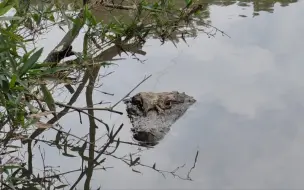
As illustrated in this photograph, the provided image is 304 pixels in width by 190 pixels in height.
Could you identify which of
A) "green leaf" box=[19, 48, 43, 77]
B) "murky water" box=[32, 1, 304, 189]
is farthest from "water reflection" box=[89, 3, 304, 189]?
"green leaf" box=[19, 48, 43, 77]

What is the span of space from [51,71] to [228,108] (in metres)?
1.85

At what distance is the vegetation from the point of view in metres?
1.19

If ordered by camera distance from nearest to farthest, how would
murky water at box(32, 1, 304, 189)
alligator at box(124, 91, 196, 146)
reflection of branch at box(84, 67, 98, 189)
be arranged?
1. reflection of branch at box(84, 67, 98, 189)
2. murky water at box(32, 1, 304, 189)
3. alligator at box(124, 91, 196, 146)

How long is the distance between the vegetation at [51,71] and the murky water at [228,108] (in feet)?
0.61

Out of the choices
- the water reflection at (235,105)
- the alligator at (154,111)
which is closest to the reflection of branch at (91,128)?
the water reflection at (235,105)

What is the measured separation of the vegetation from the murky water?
19 cm

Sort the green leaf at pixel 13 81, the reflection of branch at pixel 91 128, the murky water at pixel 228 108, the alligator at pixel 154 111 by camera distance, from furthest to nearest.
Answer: the alligator at pixel 154 111
the murky water at pixel 228 108
the reflection of branch at pixel 91 128
the green leaf at pixel 13 81

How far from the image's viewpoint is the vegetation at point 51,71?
1193 millimetres

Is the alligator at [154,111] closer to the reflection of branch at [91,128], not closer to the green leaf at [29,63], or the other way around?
the reflection of branch at [91,128]

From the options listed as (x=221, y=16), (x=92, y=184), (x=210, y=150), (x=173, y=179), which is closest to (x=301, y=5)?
(x=221, y=16)

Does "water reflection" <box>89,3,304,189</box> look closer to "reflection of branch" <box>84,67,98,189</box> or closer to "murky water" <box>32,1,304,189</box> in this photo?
"murky water" <box>32,1,304,189</box>

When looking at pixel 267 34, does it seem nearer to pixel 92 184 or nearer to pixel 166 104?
pixel 166 104

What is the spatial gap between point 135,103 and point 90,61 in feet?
4.29

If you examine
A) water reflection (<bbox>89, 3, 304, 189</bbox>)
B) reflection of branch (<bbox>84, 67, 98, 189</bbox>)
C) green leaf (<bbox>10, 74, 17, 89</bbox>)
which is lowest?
water reflection (<bbox>89, 3, 304, 189</bbox>)
